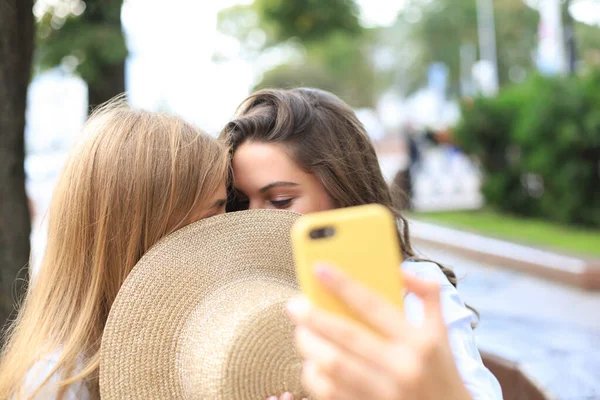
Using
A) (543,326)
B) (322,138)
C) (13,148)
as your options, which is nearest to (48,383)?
(322,138)

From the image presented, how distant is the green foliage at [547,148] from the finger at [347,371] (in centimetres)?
750

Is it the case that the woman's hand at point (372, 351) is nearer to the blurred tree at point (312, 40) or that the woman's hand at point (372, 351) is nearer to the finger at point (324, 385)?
the finger at point (324, 385)

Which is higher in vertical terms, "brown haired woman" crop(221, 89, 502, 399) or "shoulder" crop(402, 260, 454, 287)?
"brown haired woman" crop(221, 89, 502, 399)

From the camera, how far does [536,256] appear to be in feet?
22.5

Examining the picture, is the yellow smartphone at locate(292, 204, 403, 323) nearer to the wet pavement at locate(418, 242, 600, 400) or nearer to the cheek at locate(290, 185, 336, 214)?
the cheek at locate(290, 185, 336, 214)

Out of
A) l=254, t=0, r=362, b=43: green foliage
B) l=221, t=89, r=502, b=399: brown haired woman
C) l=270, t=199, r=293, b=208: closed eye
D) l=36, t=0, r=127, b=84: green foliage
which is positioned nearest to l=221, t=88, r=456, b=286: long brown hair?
l=221, t=89, r=502, b=399: brown haired woman

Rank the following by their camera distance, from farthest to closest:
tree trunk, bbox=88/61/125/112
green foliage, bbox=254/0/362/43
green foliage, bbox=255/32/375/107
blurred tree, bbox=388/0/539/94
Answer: blurred tree, bbox=388/0/539/94, green foliage, bbox=255/32/375/107, green foliage, bbox=254/0/362/43, tree trunk, bbox=88/61/125/112

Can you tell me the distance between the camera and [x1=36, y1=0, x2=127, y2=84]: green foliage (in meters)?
3.24

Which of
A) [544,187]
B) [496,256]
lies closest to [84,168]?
[496,256]

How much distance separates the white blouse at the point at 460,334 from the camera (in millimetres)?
1385

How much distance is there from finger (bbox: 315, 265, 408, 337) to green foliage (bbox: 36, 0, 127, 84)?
2702mm

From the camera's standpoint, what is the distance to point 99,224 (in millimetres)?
1563

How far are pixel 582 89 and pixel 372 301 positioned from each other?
8.04 metres

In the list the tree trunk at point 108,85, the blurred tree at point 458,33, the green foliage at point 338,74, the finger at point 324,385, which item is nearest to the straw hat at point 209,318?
the finger at point 324,385
